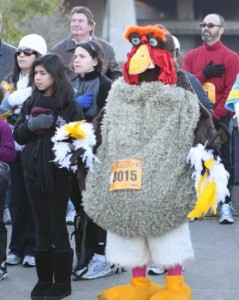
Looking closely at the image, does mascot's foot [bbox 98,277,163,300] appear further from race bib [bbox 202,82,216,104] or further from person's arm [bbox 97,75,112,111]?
race bib [bbox 202,82,216,104]

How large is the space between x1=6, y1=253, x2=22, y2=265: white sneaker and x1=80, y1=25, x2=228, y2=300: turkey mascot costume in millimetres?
1490

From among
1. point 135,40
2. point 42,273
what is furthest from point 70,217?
point 135,40

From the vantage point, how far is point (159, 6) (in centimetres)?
2980

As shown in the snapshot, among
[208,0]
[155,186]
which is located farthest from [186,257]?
[208,0]

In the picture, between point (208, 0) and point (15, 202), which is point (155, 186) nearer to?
point (15, 202)

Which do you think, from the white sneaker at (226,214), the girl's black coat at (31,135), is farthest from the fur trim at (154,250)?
the white sneaker at (226,214)

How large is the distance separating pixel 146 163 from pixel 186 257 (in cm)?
69

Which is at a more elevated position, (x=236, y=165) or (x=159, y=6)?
(x=159, y=6)

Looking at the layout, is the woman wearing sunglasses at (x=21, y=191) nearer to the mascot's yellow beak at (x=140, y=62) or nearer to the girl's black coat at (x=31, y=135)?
the girl's black coat at (x=31, y=135)

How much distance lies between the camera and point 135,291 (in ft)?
16.7

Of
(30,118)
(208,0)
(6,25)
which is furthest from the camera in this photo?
(208,0)

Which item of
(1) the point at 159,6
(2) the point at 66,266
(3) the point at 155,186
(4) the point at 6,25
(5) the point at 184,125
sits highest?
(1) the point at 159,6

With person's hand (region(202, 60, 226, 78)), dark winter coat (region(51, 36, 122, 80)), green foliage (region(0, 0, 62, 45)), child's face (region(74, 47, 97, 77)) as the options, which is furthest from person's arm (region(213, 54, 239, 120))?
green foliage (region(0, 0, 62, 45))

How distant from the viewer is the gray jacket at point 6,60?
300 inches
